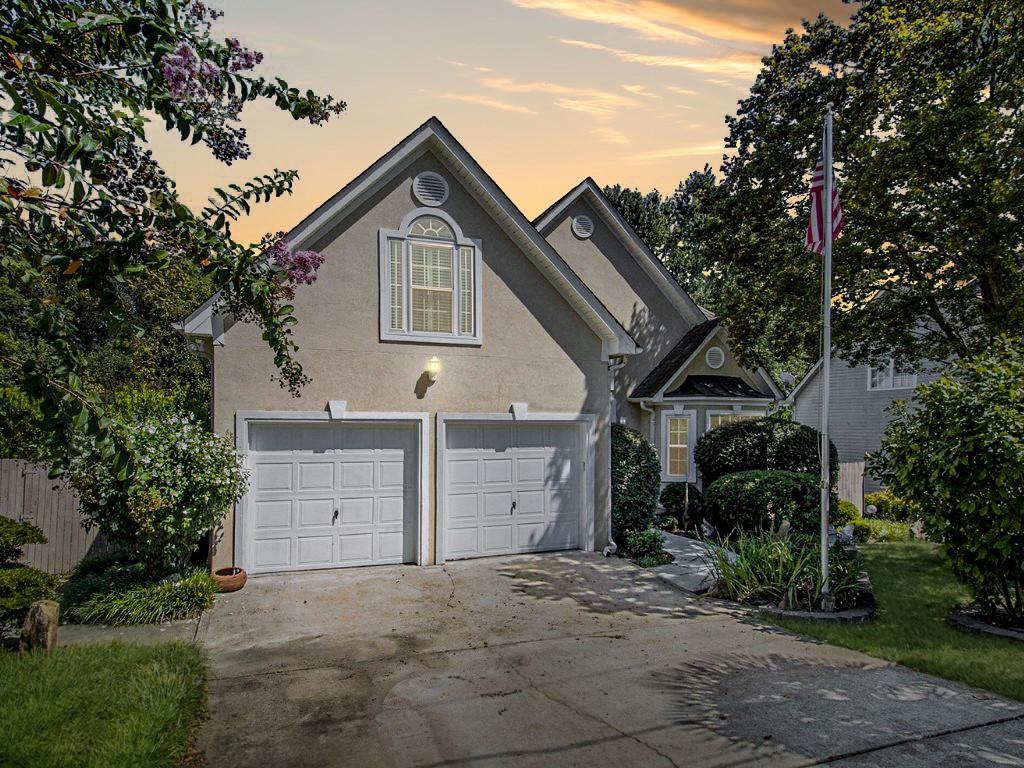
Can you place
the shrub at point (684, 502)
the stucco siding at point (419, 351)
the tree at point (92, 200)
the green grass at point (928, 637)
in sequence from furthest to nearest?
the shrub at point (684, 502), the stucco siding at point (419, 351), the green grass at point (928, 637), the tree at point (92, 200)

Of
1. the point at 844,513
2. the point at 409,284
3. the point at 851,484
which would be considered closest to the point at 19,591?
the point at 409,284

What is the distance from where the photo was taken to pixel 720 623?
8688 mm

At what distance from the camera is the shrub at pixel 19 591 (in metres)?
7.11

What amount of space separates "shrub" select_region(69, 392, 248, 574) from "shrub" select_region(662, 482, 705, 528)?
10.8 m

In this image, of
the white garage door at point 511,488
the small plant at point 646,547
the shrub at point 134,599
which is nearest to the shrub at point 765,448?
the small plant at point 646,547

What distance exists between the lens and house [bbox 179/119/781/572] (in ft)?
34.5

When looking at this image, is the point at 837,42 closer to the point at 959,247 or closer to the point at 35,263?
the point at 959,247

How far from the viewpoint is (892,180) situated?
13578 millimetres

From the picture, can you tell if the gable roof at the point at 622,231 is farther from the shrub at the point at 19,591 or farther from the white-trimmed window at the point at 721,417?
the shrub at the point at 19,591

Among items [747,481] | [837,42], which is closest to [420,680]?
[747,481]

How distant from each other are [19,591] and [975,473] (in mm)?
10846

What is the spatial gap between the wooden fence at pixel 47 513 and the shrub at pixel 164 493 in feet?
8.64

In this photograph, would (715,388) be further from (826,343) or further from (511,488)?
(826,343)

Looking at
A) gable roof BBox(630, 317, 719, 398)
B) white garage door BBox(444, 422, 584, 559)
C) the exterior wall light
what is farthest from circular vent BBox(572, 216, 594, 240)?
the exterior wall light
